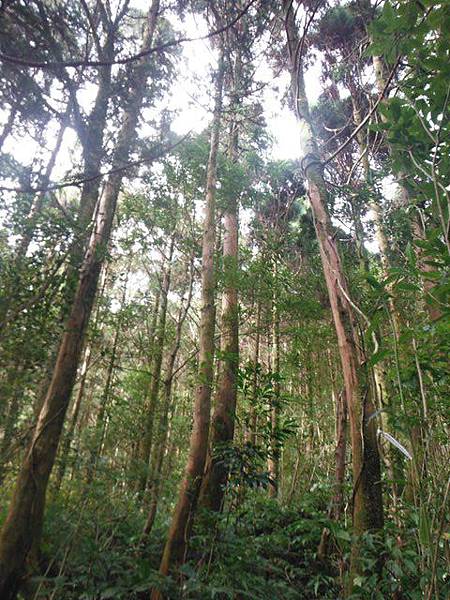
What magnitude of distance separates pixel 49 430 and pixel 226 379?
2.64 metres

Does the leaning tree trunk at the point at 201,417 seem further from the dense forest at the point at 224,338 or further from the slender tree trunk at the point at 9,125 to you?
the slender tree trunk at the point at 9,125

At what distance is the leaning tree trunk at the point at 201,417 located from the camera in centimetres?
350

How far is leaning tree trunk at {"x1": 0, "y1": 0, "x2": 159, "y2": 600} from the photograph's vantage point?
316cm

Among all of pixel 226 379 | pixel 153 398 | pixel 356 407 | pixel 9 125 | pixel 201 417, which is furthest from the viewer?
pixel 153 398

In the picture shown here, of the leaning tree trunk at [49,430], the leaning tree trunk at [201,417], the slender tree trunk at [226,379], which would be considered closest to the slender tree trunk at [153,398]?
the slender tree trunk at [226,379]

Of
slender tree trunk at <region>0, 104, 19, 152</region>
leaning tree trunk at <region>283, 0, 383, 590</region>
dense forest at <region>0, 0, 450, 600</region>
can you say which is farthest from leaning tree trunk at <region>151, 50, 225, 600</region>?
slender tree trunk at <region>0, 104, 19, 152</region>

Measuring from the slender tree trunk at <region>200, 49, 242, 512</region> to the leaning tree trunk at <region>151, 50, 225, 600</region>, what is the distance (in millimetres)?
244

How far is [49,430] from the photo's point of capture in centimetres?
361

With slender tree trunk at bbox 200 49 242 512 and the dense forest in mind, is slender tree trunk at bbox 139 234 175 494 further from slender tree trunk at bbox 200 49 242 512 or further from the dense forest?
slender tree trunk at bbox 200 49 242 512

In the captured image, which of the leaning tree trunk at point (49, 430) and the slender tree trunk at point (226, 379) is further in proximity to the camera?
the slender tree trunk at point (226, 379)

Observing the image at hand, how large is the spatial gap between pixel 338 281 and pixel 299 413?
25.0 feet

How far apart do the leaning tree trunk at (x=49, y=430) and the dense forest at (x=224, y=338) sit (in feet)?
0.06

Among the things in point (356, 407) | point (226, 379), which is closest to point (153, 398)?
point (226, 379)

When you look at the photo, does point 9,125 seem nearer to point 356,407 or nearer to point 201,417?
point 201,417
